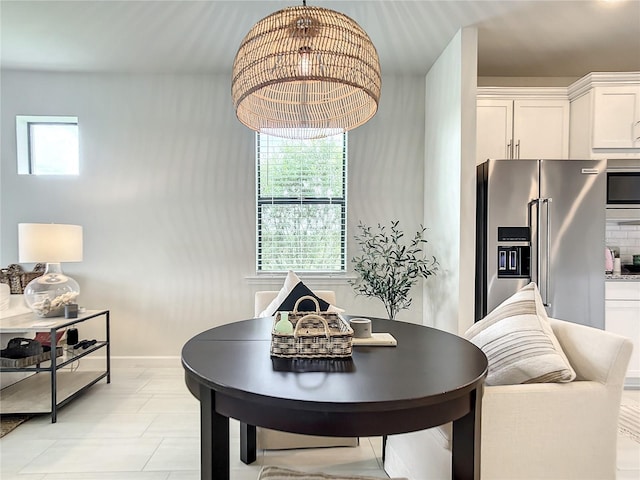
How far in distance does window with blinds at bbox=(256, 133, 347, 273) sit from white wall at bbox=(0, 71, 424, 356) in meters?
0.12

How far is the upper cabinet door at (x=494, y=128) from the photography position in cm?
327

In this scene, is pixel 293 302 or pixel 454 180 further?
pixel 454 180

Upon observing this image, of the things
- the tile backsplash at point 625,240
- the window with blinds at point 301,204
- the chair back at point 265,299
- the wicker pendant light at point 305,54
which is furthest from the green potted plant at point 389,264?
the wicker pendant light at point 305,54

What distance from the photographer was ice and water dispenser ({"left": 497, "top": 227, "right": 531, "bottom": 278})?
293cm

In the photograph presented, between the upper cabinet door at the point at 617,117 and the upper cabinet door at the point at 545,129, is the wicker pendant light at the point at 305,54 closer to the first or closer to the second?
the upper cabinet door at the point at 545,129

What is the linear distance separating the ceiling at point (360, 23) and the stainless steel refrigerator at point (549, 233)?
968mm

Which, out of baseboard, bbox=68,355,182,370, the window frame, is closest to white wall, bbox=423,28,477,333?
baseboard, bbox=68,355,182,370

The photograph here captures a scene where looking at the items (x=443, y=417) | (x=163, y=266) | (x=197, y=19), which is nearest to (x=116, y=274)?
(x=163, y=266)

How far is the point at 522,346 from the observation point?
1465mm

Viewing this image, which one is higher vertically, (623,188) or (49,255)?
(623,188)

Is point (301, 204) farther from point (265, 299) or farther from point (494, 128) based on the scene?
point (494, 128)

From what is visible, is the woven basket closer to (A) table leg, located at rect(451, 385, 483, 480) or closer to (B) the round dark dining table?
(B) the round dark dining table

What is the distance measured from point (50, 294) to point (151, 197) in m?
1.15

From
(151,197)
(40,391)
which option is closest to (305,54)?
(151,197)
